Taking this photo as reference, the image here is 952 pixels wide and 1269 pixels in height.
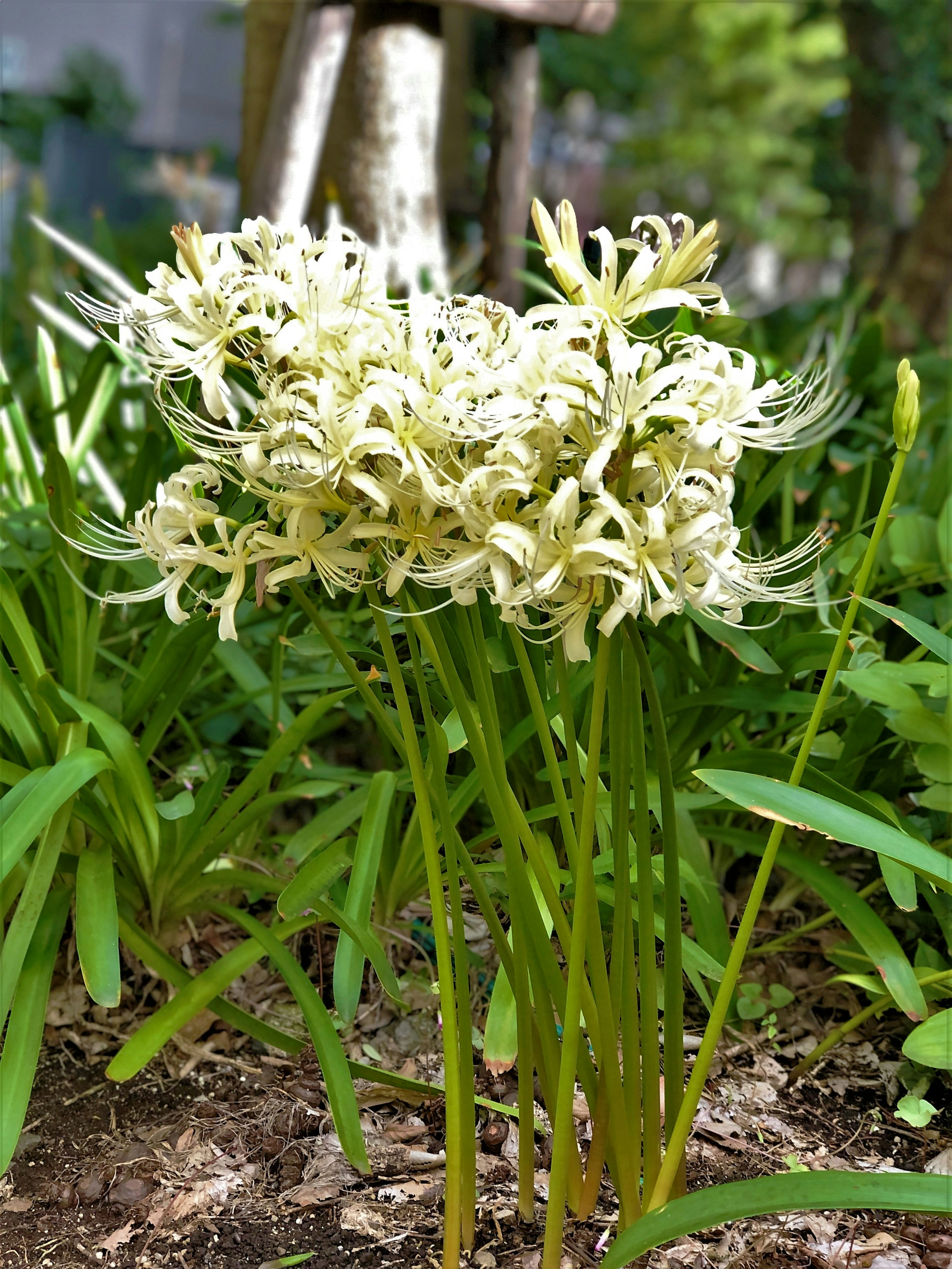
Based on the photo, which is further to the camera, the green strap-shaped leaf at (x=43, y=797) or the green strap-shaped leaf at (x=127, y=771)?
the green strap-shaped leaf at (x=127, y=771)

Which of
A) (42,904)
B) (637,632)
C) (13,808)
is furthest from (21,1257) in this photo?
(637,632)

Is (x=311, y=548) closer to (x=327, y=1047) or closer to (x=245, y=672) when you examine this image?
(x=327, y=1047)

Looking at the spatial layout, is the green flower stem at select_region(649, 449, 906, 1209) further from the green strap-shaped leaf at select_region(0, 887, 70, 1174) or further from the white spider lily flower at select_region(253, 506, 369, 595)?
the green strap-shaped leaf at select_region(0, 887, 70, 1174)

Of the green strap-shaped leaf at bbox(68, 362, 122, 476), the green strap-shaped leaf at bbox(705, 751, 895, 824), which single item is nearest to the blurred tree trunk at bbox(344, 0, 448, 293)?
the green strap-shaped leaf at bbox(68, 362, 122, 476)

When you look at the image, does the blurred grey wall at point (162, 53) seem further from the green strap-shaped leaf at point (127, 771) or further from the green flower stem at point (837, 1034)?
the green flower stem at point (837, 1034)

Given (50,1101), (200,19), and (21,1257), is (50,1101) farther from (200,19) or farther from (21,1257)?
(200,19)

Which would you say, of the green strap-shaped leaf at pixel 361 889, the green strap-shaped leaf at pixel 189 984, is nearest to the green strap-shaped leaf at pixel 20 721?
the green strap-shaped leaf at pixel 189 984

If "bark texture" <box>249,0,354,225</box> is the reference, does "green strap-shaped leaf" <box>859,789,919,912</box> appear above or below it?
below
